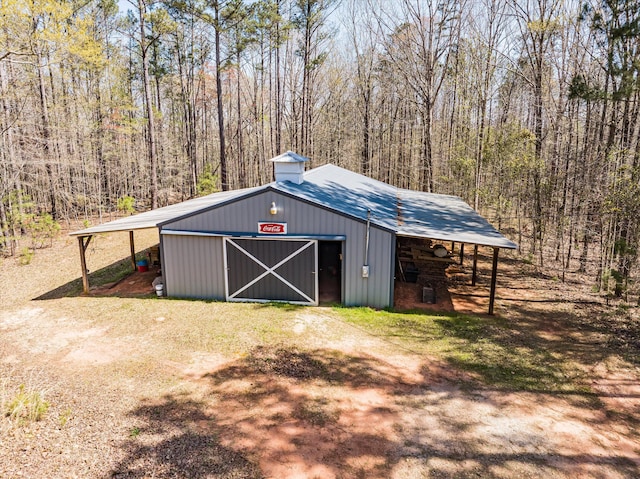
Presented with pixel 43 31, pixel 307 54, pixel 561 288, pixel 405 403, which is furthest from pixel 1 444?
pixel 307 54

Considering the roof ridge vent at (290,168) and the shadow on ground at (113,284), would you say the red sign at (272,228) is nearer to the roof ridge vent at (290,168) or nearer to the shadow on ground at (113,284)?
the roof ridge vent at (290,168)

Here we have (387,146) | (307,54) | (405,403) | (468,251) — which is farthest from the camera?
(387,146)

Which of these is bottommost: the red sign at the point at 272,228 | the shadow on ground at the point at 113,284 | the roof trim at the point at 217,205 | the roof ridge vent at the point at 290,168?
the shadow on ground at the point at 113,284

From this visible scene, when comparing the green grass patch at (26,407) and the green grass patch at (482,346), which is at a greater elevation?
the green grass patch at (26,407)

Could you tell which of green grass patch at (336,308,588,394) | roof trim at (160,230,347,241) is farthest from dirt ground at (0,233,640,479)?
roof trim at (160,230,347,241)

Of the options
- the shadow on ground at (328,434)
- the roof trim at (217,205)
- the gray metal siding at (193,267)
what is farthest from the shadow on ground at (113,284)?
the shadow on ground at (328,434)

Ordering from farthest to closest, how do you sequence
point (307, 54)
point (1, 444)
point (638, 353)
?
point (307, 54) < point (638, 353) < point (1, 444)

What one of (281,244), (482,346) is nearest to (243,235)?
(281,244)

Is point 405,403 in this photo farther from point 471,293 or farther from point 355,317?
point 471,293
